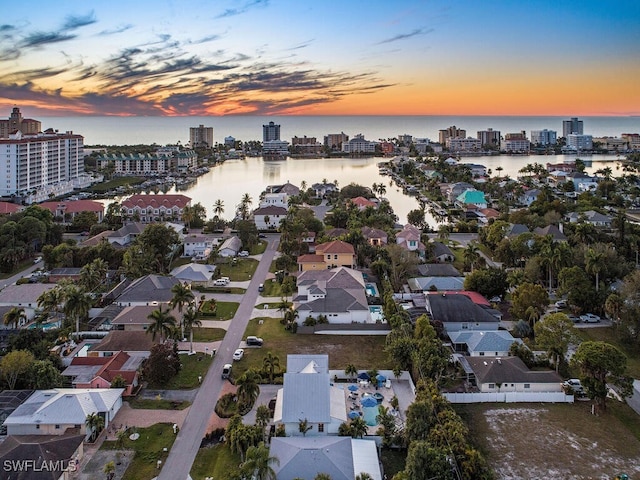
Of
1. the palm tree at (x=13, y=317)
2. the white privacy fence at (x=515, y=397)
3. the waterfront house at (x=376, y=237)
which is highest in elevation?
the waterfront house at (x=376, y=237)

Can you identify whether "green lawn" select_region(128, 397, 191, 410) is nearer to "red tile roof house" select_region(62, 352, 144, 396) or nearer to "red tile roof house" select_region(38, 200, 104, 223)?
"red tile roof house" select_region(62, 352, 144, 396)

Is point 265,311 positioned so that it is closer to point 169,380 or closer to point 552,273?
point 169,380

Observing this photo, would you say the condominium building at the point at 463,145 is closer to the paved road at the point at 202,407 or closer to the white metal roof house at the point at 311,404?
the paved road at the point at 202,407

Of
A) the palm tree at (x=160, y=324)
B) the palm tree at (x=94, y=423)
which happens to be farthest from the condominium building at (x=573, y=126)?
the palm tree at (x=94, y=423)

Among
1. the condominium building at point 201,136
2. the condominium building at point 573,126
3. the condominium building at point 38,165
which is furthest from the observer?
the condominium building at point 573,126

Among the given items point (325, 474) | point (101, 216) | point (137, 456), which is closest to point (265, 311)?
point (137, 456)

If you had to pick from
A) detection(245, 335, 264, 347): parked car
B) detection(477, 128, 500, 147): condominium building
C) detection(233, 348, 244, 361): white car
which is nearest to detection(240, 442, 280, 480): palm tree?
detection(233, 348, 244, 361): white car

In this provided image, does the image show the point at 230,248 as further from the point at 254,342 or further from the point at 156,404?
the point at 156,404
